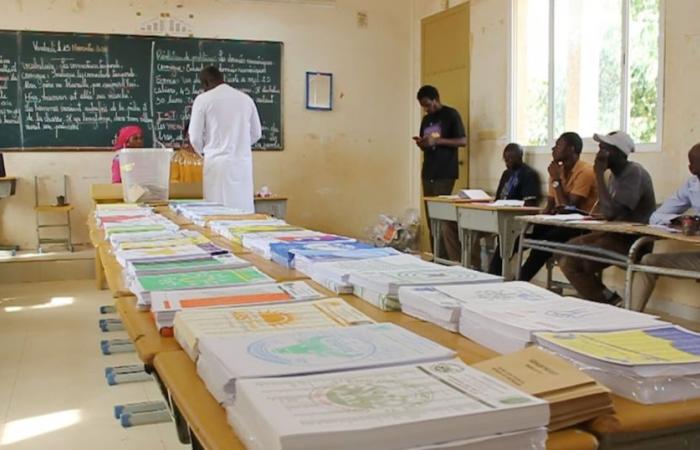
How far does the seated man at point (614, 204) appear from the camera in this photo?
414cm

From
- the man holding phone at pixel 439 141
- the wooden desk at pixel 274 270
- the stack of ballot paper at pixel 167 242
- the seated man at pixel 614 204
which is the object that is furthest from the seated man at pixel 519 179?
the wooden desk at pixel 274 270

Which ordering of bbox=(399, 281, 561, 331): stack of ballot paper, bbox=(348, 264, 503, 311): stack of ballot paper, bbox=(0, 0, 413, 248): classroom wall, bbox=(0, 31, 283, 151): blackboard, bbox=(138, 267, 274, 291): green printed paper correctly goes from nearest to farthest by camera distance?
bbox=(399, 281, 561, 331): stack of ballot paper, bbox=(348, 264, 503, 311): stack of ballot paper, bbox=(138, 267, 274, 291): green printed paper, bbox=(0, 31, 283, 151): blackboard, bbox=(0, 0, 413, 248): classroom wall

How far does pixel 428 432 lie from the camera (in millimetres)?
729

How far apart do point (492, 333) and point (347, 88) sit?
6.55 m

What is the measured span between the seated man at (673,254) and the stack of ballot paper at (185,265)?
8.23 ft

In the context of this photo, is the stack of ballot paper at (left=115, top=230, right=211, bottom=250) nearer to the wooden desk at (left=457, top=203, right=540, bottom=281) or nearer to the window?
the wooden desk at (left=457, top=203, right=540, bottom=281)

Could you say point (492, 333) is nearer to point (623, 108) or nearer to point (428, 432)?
point (428, 432)

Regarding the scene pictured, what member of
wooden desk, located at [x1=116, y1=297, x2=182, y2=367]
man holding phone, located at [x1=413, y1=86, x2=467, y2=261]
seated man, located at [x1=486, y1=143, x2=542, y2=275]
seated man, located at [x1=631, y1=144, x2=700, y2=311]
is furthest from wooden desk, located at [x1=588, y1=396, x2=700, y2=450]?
man holding phone, located at [x1=413, y1=86, x2=467, y2=261]

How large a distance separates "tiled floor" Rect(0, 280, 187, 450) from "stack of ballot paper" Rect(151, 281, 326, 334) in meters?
1.24

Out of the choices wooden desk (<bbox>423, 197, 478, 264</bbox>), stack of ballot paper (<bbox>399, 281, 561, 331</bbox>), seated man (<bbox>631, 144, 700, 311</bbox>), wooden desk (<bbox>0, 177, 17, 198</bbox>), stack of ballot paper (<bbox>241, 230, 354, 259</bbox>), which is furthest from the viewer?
wooden desk (<bbox>0, 177, 17, 198</bbox>)

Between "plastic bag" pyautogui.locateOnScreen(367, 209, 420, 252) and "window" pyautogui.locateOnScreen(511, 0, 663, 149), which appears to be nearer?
"window" pyautogui.locateOnScreen(511, 0, 663, 149)

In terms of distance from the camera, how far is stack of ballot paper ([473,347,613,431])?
0.84 m

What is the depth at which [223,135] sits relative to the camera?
4836 mm

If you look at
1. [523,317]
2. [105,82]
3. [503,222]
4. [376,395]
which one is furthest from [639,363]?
[105,82]
